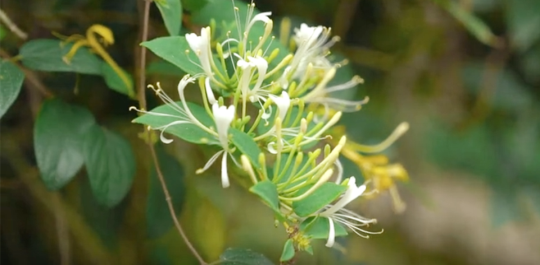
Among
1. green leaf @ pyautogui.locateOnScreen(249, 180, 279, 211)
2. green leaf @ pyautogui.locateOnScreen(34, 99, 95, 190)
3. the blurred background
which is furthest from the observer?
the blurred background

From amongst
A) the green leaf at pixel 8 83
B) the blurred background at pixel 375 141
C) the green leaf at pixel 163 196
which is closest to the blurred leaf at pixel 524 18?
the blurred background at pixel 375 141

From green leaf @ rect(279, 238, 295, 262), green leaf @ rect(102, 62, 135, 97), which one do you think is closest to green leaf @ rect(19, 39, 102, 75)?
green leaf @ rect(102, 62, 135, 97)

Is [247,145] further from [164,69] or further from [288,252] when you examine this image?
[164,69]

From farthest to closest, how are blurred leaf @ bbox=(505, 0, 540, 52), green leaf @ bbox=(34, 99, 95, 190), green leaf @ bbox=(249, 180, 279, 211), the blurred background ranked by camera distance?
blurred leaf @ bbox=(505, 0, 540, 52) → the blurred background → green leaf @ bbox=(34, 99, 95, 190) → green leaf @ bbox=(249, 180, 279, 211)

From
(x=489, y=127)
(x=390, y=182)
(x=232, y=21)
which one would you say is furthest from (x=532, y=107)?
(x=232, y=21)

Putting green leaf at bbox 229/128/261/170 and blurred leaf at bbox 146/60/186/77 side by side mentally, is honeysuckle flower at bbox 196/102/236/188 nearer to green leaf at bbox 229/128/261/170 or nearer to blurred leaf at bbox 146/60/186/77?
green leaf at bbox 229/128/261/170

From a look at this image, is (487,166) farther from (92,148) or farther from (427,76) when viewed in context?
(92,148)
